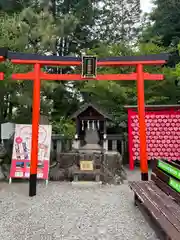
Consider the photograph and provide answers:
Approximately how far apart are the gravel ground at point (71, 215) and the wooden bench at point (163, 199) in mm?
345

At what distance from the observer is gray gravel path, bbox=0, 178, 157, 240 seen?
11.8 ft

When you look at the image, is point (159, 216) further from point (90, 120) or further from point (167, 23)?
point (167, 23)

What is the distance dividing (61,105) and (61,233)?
1060 centimetres

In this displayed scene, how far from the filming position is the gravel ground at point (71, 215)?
360cm

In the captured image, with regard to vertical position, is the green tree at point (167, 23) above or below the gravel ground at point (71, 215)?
above

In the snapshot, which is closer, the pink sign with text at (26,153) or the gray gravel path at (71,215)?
the gray gravel path at (71,215)

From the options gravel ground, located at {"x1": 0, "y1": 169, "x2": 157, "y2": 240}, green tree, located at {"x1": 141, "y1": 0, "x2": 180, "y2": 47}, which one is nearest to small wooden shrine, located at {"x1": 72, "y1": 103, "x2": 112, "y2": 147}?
gravel ground, located at {"x1": 0, "y1": 169, "x2": 157, "y2": 240}

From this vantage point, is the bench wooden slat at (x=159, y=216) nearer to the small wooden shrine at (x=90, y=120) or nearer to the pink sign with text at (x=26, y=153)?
the pink sign with text at (x=26, y=153)

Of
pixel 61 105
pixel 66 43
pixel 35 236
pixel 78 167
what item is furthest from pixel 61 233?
pixel 66 43

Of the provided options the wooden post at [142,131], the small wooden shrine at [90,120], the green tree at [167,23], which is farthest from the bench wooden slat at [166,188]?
Result: the green tree at [167,23]

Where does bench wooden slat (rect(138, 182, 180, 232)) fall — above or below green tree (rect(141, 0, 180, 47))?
below

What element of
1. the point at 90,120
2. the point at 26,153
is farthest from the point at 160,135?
the point at 26,153

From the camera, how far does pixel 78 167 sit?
716 centimetres

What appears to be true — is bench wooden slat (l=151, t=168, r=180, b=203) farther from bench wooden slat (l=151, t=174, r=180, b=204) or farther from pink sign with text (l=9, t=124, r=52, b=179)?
pink sign with text (l=9, t=124, r=52, b=179)
